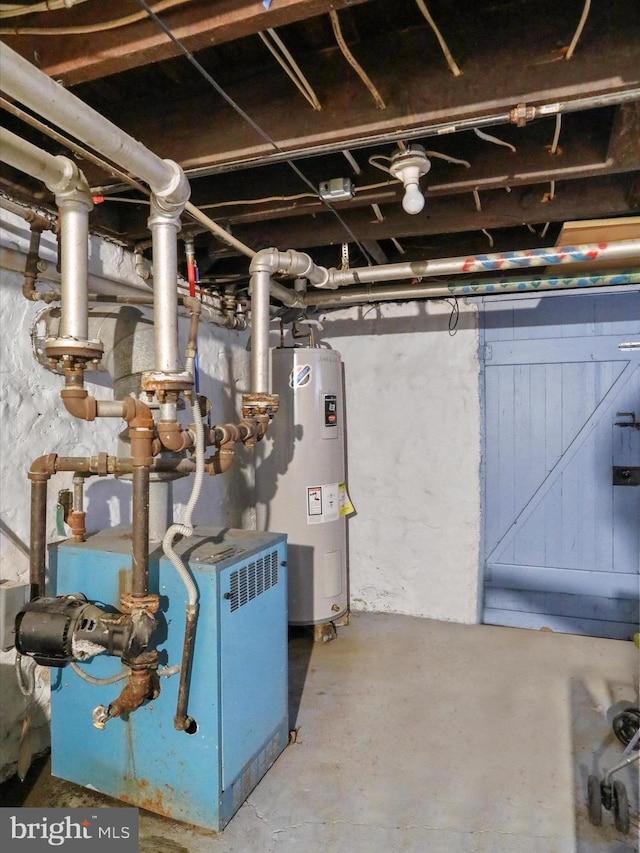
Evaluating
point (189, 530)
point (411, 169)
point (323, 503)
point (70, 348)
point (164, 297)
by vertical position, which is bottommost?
point (323, 503)

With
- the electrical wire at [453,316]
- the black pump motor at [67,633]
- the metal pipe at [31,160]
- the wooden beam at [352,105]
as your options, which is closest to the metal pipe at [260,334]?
the wooden beam at [352,105]

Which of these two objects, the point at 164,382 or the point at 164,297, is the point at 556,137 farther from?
the point at 164,382

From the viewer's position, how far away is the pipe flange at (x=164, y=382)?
1.44m

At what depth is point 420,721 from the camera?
2.13 meters

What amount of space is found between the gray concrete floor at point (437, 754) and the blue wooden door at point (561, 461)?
25 cm

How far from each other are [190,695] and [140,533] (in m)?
0.54

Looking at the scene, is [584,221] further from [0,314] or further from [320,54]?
[0,314]

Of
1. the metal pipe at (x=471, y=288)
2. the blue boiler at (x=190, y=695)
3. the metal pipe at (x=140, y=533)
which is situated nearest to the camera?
the metal pipe at (x=140, y=533)

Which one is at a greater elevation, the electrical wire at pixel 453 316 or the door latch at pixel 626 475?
the electrical wire at pixel 453 316

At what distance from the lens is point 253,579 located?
1.71m

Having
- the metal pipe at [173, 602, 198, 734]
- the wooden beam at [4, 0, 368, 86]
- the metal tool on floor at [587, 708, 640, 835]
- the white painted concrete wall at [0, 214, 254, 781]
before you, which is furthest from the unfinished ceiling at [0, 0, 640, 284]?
the metal tool on floor at [587, 708, 640, 835]

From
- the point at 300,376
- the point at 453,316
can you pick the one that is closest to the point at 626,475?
the point at 453,316

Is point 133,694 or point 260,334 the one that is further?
point 260,334

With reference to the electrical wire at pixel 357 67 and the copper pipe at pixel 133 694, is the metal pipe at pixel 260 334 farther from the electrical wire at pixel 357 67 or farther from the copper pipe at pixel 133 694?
the copper pipe at pixel 133 694
